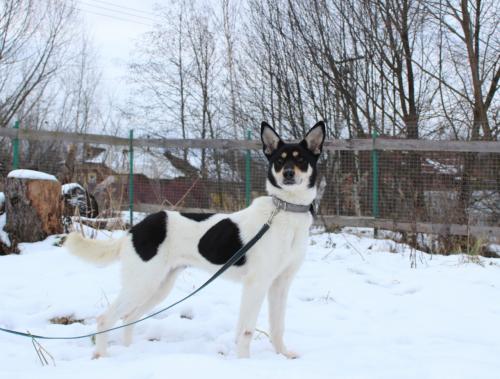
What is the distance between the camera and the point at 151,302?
3.26m

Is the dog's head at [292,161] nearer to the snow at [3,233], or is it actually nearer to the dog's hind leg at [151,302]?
the dog's hind leg at [151,302]

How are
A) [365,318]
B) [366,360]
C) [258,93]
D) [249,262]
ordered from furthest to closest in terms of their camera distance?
[258,93] → [365,318] → [249,262] → [366,360]

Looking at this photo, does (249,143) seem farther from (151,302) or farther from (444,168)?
(151,302)

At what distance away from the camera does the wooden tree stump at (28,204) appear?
5.84 metres

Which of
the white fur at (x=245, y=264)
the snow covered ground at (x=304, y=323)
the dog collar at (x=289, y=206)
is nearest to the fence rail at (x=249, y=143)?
the snow covered ground at (x=304, y=323)

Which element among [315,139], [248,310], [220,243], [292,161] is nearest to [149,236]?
[220,243]

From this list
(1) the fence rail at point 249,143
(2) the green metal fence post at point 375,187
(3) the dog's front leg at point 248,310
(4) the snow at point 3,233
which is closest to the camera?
(3) the dog's front leg at point 248,310

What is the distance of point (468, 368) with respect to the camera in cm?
227

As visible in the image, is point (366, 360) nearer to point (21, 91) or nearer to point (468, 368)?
point (468, 368)

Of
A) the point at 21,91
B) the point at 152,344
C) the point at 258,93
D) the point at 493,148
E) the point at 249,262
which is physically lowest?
the point at 152,344

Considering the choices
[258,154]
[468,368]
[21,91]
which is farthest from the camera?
[21,91]

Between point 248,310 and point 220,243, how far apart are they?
0.46 m

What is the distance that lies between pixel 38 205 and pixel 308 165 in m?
4.34

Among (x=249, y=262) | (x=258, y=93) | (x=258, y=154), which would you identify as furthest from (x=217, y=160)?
(x=249, y=262)
